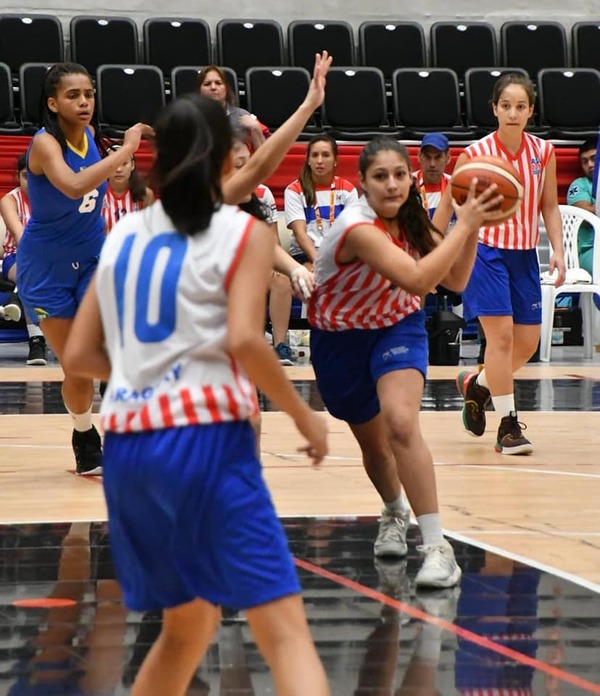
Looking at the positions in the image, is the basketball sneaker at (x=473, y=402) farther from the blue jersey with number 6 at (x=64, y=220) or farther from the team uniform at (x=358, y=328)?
the team uniform at (x=358, y=328)

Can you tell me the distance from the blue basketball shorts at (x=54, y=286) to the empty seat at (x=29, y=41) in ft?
23.8

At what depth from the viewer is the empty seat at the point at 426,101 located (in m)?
12.8

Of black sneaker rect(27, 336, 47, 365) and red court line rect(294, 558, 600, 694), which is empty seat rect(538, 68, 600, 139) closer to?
black sneaker rect(27, 336, 47, 365)

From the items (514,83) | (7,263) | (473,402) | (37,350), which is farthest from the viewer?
(7,263)

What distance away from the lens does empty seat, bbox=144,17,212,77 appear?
13.0 metres

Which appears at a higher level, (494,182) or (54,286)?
(494,182)

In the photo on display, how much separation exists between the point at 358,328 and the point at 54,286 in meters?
1.96

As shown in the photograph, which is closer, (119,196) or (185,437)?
(185,437)

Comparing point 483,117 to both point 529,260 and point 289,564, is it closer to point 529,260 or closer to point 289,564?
point 529,260

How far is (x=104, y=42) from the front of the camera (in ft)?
42.4

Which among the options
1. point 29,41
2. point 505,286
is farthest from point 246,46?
point 505,286

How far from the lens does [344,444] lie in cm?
730

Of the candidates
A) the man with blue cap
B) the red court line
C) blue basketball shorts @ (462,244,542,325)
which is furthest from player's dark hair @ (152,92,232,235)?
the man with blue cap

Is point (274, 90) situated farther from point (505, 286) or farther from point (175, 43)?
point (505, 286)
